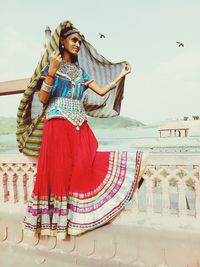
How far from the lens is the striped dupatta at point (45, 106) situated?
1.74m

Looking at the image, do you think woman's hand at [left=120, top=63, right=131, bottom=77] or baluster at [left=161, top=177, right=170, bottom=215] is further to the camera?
woman's hand at [left=120, top=63, right=131, bottom=77]

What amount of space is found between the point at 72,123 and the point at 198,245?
151 centimetres

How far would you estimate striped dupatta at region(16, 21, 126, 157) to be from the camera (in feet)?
5.71

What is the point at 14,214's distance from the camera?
7.31 ft

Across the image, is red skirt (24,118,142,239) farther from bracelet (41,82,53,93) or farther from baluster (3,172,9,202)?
baluster (3,172,9,202)

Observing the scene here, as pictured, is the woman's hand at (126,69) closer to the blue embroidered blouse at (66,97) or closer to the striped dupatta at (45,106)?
the striped dupatta at (45,106)

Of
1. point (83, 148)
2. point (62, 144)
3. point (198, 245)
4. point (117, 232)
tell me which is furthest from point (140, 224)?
point (62, 144)

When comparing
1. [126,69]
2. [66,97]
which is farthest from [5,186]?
[126,69]

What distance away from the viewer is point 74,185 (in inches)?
67.9

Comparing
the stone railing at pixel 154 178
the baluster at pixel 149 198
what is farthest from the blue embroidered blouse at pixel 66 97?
the baluster at pixel 149 198

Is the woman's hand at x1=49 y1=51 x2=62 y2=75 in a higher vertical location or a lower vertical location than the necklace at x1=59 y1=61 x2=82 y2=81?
lower

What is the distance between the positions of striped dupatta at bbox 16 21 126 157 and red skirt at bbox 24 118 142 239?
0.79 ft

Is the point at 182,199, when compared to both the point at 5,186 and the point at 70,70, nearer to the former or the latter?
the point at 70,70

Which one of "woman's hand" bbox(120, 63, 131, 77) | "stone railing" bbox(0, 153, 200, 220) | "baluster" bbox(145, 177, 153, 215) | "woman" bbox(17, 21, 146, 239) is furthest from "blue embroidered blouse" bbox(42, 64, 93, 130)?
"baluster" bbox(145, 177, 153, 215)
